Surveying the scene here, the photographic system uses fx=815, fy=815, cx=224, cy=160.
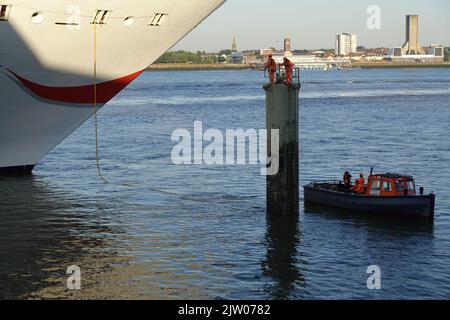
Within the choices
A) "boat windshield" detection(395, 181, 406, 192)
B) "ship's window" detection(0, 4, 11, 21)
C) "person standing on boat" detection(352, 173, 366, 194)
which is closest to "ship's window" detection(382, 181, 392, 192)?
"boat windshield" detection(395, 181, 406, 192)

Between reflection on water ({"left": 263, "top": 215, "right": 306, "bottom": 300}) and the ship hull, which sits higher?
the ship hull

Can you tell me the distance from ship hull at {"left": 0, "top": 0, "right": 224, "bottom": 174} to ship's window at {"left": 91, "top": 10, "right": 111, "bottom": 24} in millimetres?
127

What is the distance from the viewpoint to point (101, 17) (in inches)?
1298

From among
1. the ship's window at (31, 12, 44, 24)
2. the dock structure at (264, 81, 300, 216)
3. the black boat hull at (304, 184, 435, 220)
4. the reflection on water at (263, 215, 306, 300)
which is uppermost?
the ship's window at (31, 12, 44, 24)

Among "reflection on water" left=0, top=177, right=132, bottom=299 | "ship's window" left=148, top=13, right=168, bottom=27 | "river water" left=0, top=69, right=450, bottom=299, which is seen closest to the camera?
"river water" left=0, top=69, right=450, bottom=299

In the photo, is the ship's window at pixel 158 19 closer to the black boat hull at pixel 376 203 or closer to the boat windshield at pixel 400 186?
the black boat hull at pixel 376 203

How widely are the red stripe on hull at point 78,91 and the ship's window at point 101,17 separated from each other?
12.9ft

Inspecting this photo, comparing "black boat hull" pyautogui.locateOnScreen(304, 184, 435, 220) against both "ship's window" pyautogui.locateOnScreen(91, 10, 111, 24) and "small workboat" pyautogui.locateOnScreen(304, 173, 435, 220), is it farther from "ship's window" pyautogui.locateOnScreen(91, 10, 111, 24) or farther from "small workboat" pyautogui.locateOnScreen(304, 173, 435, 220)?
"ship's window" pyautogui.locateOnScreen(91, 10, 111, 24)

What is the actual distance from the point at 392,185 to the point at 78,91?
1441cm

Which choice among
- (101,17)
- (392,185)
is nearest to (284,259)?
(392,185)

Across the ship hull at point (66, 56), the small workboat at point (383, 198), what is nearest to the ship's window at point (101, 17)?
the ship hull at point (66, 56)

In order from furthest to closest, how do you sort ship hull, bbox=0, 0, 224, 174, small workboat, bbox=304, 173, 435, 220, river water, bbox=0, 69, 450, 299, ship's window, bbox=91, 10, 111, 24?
small workboat, bbox=304, 173, 435, 220, ship's window, bbox=91, 10, 111, 24, ship hull, bbox=0, 0, 224, 174, river water, bbox=0, 69, 450, 299

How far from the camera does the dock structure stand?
31859 mm
